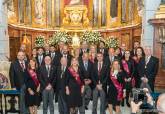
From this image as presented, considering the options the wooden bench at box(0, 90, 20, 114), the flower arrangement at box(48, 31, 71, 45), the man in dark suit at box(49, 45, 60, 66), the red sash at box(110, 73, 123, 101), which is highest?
the flower arrangement at box(48, 31, 71, 45)

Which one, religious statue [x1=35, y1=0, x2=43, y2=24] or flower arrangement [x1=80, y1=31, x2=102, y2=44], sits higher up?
religious statue [x1=35, y1=0, x2=43, y2=24]

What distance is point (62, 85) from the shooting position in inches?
298

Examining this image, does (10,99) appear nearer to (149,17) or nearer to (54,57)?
(54,57)

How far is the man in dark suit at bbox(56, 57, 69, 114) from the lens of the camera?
7.55 metres

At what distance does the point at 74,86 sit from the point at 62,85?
250 mm

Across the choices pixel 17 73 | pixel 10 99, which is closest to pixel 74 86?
pixel 17 73

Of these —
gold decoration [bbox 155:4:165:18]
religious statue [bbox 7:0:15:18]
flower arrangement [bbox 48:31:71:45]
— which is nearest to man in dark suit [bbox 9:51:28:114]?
gold decoration [bbox 155:4:165:18]

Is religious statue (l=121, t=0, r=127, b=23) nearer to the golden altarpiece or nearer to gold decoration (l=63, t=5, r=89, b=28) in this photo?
the golden altarpiece

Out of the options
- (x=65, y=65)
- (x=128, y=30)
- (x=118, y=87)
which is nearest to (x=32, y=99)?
(x=65, y=65)

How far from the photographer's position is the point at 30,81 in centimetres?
781

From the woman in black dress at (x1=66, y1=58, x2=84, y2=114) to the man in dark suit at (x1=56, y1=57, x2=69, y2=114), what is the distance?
92 mm

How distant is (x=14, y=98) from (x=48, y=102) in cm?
81

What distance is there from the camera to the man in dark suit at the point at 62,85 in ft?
24.8

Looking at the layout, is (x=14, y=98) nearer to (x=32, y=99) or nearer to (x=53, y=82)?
(x=32, y=99)
